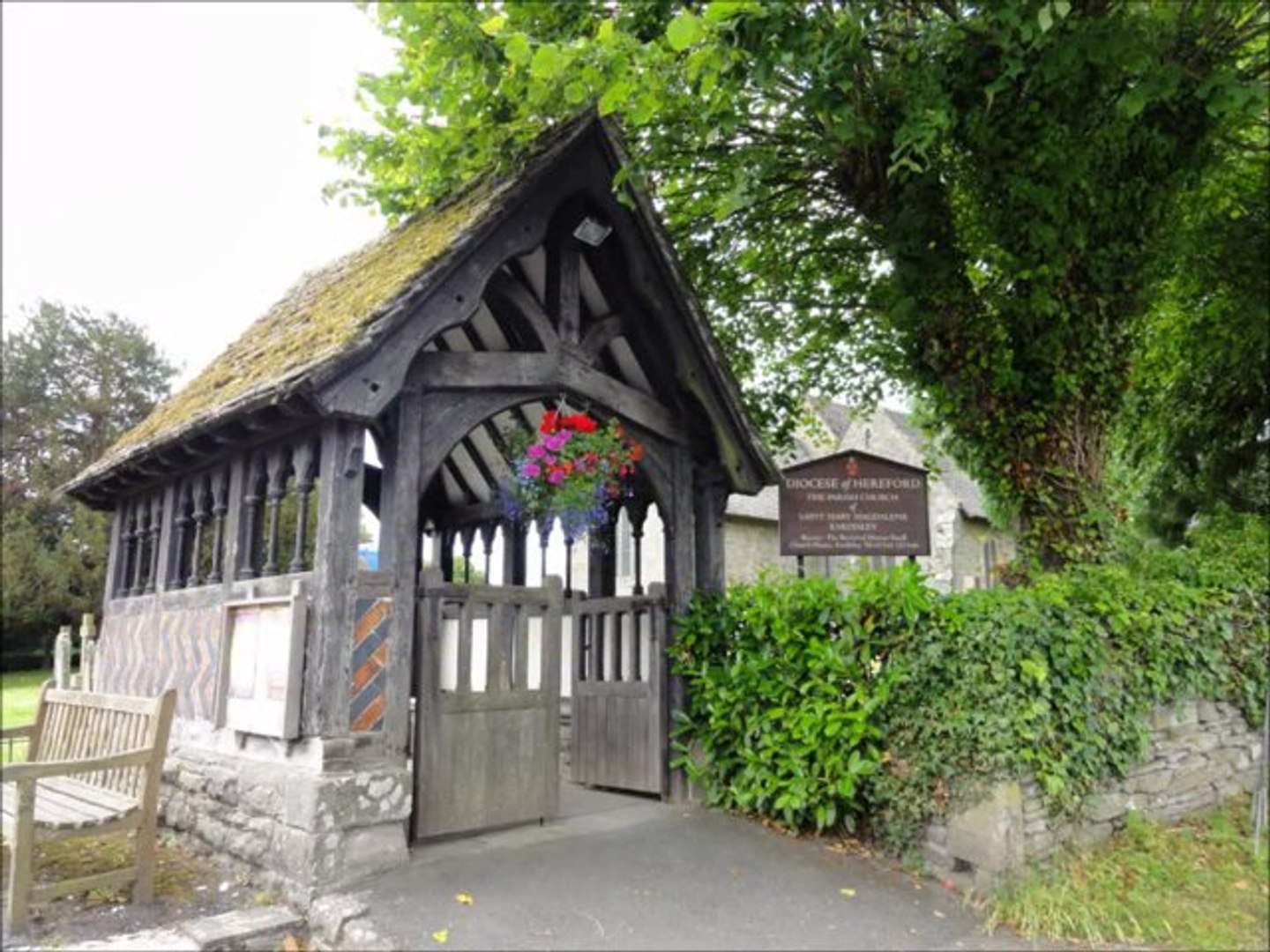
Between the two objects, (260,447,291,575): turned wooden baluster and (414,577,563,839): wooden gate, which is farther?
(260,447,291,575): turned wooden baluster

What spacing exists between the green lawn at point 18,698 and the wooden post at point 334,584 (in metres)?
9.27

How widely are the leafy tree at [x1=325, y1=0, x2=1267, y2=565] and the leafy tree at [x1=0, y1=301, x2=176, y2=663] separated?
77.2ft

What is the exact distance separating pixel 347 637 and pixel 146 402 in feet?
96.8

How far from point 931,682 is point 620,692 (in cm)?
287

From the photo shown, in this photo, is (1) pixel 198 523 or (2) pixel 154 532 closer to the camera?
(1) pixel 198 523

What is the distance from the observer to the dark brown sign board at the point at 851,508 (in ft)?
25.4

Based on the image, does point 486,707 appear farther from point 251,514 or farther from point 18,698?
point 18,698

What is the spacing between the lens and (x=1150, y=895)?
5156 millimetres

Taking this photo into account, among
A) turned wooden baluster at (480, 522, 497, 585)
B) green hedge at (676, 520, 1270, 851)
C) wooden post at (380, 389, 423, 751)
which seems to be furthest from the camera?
turned wooden baluster at (480, 522, 497, 585)

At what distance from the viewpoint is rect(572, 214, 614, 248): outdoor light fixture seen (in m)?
6.77

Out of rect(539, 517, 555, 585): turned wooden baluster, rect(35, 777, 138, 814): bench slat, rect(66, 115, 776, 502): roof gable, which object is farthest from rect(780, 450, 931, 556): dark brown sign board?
rect(35, 777, 138, 814): bench slat

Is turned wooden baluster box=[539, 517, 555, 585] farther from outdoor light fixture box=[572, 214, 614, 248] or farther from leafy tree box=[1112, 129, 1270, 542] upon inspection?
leafy tree box=[1112, 129, 1270, 542]

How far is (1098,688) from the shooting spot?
585 centimetres

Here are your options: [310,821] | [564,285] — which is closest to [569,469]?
[564,285]
